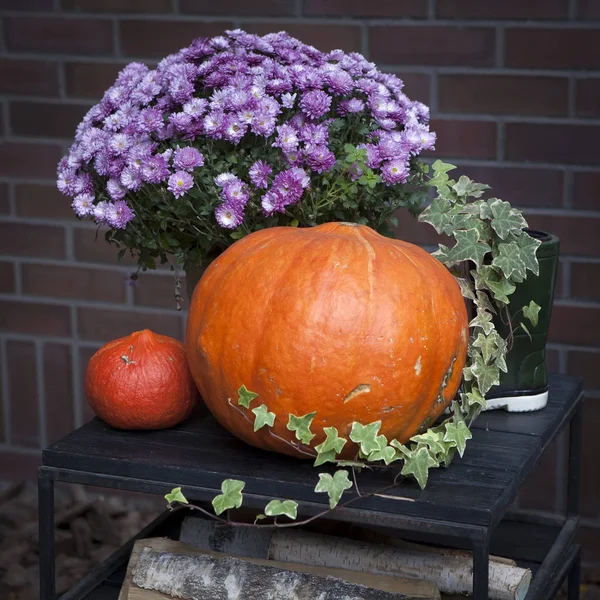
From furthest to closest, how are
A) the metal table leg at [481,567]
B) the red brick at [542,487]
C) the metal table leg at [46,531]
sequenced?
1. the red brick at [542,487]
2. the metal table leg at [46,531]
3. the metal table leg at [481,567]

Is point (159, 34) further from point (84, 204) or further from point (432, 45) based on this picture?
point (84, 204)

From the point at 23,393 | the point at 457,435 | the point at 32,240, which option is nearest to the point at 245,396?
the point at 457,435

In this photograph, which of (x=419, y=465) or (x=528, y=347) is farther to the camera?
(x=528, y=347)

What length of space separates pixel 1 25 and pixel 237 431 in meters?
1.51

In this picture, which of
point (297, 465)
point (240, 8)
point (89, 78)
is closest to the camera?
point (297, 465)

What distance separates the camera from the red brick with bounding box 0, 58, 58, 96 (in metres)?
2.39

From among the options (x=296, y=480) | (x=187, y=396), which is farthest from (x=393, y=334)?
(x=187, y=396)

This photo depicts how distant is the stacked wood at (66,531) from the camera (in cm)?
234

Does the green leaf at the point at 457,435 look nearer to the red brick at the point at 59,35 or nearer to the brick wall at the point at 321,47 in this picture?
the brick wall at the point at 321,47

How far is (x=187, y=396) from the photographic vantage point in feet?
4.60

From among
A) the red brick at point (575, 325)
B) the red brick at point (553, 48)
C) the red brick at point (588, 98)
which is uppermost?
the red brick at point (553, 48)

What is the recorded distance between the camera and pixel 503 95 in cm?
207

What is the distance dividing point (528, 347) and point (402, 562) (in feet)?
1.15

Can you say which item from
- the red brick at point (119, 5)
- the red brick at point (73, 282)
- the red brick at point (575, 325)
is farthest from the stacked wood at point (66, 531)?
the red brick at point (119, 5)
